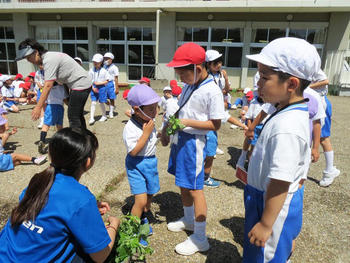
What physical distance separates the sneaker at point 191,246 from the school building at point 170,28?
42.8ft

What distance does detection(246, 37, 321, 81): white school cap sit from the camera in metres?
1.42

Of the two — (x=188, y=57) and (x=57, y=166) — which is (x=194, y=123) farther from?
(x=57, y=166)

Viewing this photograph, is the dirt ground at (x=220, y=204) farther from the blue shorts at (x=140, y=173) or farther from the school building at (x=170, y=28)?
the school building at (x=170, y=28)

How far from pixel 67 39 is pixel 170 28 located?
6474 mm

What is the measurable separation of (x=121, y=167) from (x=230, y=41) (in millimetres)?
12271

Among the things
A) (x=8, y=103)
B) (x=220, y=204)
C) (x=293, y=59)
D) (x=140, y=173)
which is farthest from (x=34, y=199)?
(x=8, y=103)

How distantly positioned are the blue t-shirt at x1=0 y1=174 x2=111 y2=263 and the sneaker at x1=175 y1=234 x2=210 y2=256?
3.94 feet

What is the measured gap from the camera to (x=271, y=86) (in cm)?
153

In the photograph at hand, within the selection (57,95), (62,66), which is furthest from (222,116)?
(57,95)

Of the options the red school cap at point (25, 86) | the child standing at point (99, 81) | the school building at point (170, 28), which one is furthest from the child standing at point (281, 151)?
the school building at point (170, 28)

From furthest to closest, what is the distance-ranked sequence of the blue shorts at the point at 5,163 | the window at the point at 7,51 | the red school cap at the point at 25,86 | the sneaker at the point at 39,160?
1. the window at the point at 7,51
2. the red school cap at the point at 25,86
3. the sneaker at the point at 39,160
4. the blue shorts at the point at 5,163

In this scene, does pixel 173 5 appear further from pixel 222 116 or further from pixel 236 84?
pixel 222 116

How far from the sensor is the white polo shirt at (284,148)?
1415 mm

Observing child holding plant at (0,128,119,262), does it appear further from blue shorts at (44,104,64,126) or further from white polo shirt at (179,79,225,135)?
blue shorts at (44,104,64,126)
